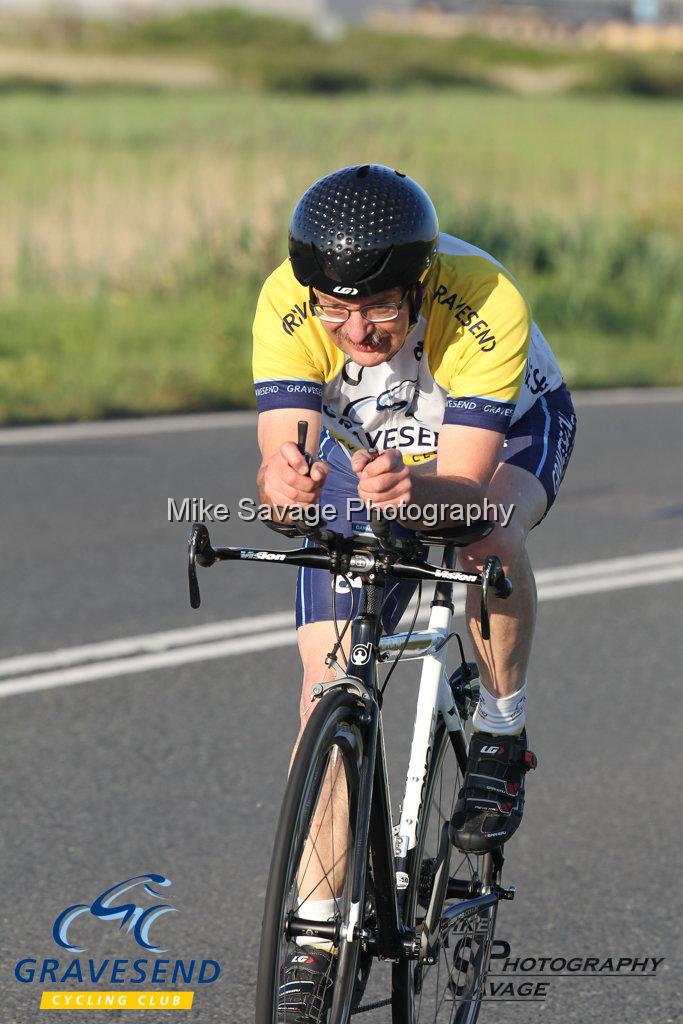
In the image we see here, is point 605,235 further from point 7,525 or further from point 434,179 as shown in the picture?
point 7,525

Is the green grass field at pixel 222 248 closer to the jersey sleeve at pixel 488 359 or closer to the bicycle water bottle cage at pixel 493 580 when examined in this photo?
the jersey sleeve at pixel 488 359

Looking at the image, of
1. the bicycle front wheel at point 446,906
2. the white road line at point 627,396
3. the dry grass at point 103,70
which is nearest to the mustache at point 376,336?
the bicycle front wheel at point 446,906

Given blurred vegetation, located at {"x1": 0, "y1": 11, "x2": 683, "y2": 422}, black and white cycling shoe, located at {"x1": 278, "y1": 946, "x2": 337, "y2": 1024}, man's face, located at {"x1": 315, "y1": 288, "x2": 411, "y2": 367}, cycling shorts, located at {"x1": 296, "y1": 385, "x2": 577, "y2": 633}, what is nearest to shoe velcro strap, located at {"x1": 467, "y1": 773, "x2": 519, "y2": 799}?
cycling shorts, located at {"x1": 296, "y1": 385, "x2": 577, "y2": 633}

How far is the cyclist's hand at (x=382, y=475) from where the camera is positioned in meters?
2.77

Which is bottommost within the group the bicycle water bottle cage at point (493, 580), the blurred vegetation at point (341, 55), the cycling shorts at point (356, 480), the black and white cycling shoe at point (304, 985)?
the blurred vegetation at point (341, 55)

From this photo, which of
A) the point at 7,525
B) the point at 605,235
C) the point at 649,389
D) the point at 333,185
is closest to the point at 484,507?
the point at 333,185

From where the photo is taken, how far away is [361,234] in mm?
2967

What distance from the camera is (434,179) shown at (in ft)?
72.1

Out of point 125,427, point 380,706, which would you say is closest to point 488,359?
point 380,706

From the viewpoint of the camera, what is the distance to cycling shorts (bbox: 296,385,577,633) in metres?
3.32

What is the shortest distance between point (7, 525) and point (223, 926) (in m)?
4.54

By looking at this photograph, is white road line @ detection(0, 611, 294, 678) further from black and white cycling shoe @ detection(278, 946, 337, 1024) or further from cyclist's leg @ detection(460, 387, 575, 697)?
black and white cycling shoe @ detection(278, 946, 337, 1024)

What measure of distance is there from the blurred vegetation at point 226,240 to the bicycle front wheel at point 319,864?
8.50m

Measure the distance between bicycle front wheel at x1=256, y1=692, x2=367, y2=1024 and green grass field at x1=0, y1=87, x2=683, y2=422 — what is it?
8.52m
